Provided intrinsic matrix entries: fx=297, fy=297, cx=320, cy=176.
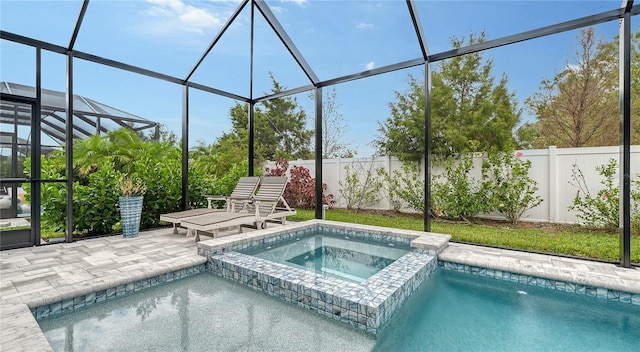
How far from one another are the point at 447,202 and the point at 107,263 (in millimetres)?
7323

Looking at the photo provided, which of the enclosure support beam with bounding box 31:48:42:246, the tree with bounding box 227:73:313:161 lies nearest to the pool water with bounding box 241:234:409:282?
the enclosure support beam with bounding box 31:48:42:246

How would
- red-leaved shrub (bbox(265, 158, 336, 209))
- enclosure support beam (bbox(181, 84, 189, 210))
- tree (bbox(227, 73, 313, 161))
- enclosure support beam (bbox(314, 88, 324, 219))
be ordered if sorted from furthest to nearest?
tree (bbox(227, 73, 313, 161)) < red-leaved shrub (bbox(265, 158, 336, 209)) < enclosure support beam (bbox(314, 88, 324, 219)) < enclosure support beam (bbox(181, 84, 189, 210))

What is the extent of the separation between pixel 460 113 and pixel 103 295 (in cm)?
927

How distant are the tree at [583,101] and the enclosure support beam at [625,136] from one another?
5.84m

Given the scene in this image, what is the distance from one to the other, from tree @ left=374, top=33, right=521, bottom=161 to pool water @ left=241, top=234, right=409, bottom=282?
14.5 feet

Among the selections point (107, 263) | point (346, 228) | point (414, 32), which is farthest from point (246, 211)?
point (414, 32)

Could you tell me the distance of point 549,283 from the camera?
11.7ft

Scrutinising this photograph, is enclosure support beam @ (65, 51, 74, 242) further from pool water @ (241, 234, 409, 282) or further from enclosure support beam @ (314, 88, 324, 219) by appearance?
enclosure support beam @ (314, 88, 324, 219)

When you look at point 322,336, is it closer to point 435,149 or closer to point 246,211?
point 246,211

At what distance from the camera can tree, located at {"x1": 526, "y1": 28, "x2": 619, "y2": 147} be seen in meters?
8.12

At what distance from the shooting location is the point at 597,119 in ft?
27.1

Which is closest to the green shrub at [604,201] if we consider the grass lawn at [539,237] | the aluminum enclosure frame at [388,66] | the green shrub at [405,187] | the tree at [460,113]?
the grass lawn at [539,237]

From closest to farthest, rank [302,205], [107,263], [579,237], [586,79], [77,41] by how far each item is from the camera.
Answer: [107,263], [77,41], [579,237], [586,79], [302,205]

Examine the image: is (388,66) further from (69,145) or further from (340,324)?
(69,145)
